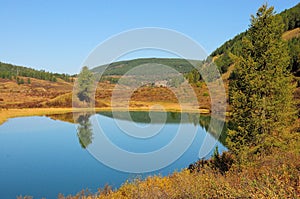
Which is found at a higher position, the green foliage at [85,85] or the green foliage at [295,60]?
the green foliage at [295,60]

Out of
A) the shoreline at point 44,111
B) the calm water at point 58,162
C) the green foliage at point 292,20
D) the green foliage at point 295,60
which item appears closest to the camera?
the calm water at point 58,162

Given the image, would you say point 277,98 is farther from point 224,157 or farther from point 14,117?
point 14,117

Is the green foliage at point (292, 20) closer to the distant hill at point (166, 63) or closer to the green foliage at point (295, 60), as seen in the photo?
the green foliage at point (295, 60)

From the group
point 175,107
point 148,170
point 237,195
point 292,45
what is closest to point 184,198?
point 237,195

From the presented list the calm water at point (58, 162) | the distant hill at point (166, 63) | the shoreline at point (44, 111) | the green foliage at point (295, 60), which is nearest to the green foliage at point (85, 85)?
the distant hill at point (166, 63)

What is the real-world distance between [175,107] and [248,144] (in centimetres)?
5852

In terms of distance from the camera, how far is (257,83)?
13.4 metres

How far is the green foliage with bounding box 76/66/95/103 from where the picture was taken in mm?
68250

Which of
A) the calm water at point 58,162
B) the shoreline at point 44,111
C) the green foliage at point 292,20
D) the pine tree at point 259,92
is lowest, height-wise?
the calm water at point 58,162

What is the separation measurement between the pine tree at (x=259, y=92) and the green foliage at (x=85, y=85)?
189 feet

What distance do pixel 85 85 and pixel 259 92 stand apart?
58478 mm

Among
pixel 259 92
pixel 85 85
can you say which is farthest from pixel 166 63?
pixel 259 92

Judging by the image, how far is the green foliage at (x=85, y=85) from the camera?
224 ft

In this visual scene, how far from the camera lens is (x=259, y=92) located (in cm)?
1357
